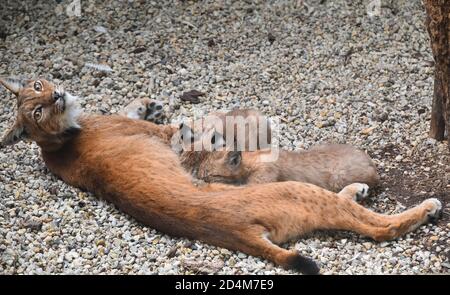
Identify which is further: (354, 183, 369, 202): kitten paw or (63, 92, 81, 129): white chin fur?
(63, 92, 81, 129): white chin fur

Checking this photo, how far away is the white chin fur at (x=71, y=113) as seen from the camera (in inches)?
270

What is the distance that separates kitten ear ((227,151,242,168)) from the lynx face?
1.38m

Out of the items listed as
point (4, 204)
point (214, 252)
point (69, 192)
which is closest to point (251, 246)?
point (214, 252)

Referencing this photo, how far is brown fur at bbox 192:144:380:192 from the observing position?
640 centimetres

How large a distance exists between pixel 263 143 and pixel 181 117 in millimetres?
1111

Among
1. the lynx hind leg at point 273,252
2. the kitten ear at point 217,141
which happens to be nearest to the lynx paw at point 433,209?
the lynx hind leg at point 273,252

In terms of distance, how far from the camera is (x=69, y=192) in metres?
6.69

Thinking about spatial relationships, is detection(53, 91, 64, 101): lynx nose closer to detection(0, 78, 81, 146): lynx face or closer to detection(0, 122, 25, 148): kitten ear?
detection(0, 78, 81, 146): lynx face

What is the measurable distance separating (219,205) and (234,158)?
0.71 m

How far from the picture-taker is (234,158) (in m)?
6.37

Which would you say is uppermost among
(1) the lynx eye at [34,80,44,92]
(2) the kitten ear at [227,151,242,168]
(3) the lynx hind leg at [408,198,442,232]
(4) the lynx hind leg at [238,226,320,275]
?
(1) the lynx eye at [34,80,44,92]

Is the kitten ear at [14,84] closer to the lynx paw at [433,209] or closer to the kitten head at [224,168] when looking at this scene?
the kitten head at [224,168]

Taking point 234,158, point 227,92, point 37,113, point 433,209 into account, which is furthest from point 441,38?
point 37,113

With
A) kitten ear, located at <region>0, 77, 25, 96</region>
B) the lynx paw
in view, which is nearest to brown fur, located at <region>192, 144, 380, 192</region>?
the lynx paw
